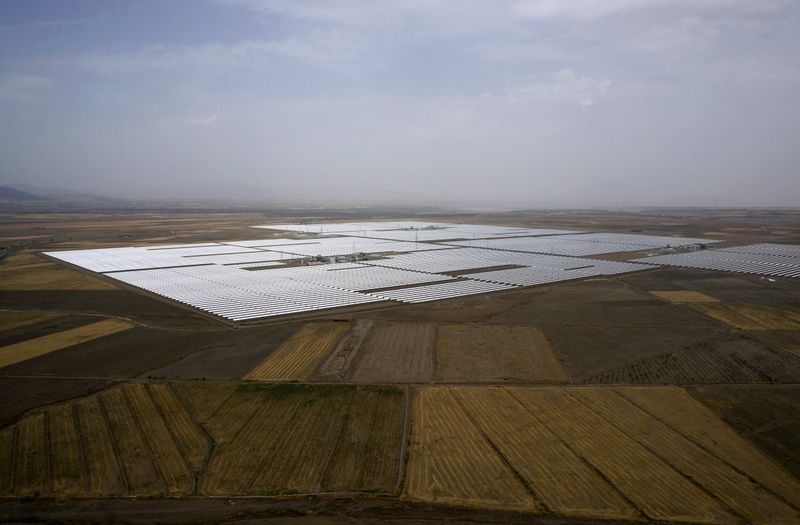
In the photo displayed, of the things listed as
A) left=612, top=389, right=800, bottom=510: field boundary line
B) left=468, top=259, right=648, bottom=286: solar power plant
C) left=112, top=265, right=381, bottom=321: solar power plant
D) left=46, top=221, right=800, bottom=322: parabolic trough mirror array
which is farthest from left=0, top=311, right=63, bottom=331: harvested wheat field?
left=612, top=389, right=800, bottom=510: field boundary line

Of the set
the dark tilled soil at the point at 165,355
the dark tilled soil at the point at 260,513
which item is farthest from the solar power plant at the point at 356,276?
the dark tilled soil at the point at 260,513

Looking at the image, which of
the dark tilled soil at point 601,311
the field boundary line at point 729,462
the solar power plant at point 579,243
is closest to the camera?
the field boundary line at point 729,462

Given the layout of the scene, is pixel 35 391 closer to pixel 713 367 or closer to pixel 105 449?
pixel 105 449

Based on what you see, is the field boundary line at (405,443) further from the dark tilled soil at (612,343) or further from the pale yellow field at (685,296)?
the pale yellow field at (685,296)

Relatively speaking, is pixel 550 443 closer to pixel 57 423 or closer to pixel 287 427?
pixel 287 427

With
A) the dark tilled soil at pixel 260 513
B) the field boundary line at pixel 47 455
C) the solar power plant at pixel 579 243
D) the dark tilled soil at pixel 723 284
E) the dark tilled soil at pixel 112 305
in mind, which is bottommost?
the dark tilled soil at pixel 260 513

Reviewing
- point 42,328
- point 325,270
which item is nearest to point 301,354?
point 42,328
